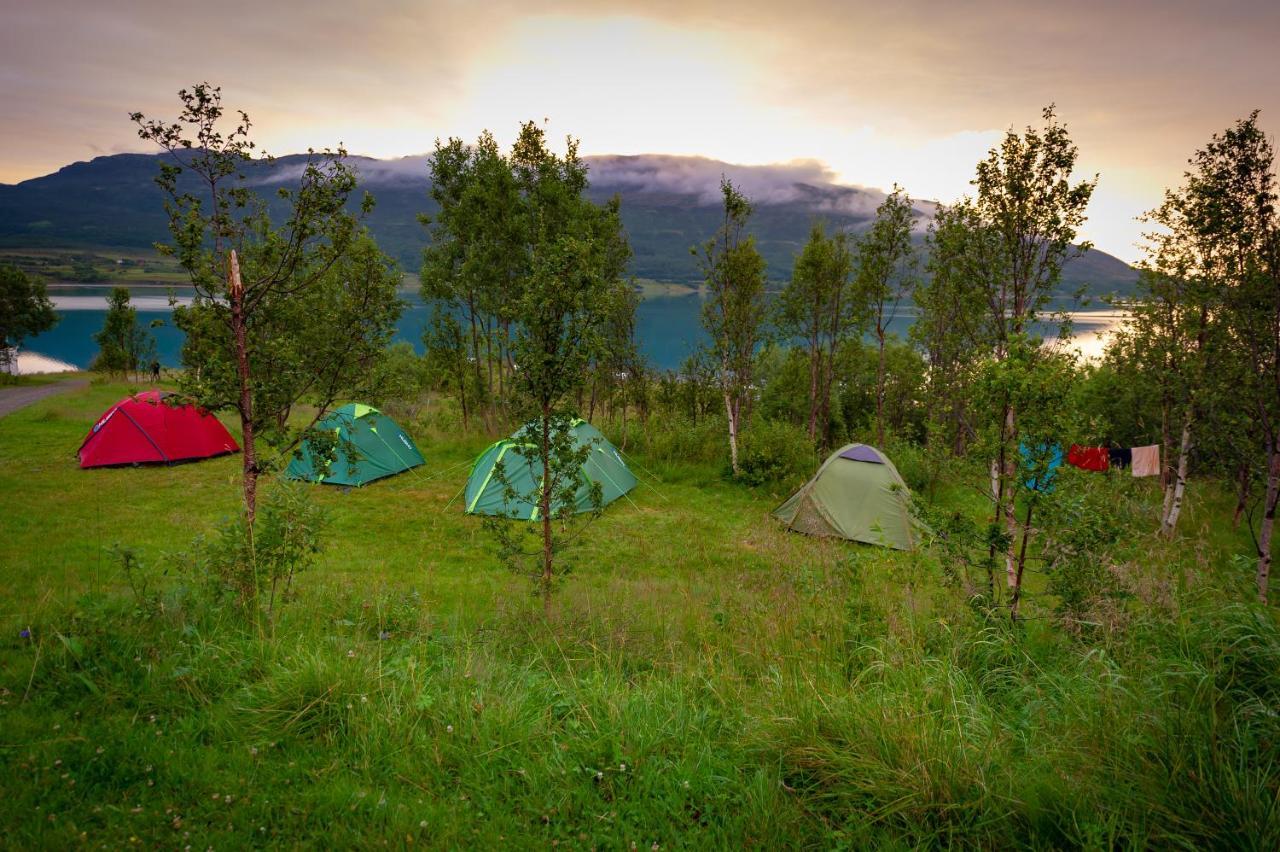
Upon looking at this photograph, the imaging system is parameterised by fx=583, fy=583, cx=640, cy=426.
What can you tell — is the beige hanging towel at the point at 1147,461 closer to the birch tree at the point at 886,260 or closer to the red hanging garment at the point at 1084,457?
the birch tree at the point at 886,260

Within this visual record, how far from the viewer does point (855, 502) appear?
13.9 meters

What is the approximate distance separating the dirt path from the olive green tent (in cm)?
3133

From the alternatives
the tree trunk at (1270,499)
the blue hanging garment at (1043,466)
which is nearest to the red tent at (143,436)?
the blue hanging garment at (1043,466)

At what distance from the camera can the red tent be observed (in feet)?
53.7

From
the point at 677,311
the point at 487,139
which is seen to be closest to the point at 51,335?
the point at 677,311

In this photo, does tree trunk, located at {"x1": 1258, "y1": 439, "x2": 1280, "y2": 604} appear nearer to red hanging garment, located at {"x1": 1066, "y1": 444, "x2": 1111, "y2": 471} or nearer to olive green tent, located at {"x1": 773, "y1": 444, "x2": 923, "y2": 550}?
red hanging garment, located at {"x1": 1066, "y1": 444, "x2": 1111, "y2": 471}

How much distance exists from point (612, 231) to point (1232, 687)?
60.1 feet

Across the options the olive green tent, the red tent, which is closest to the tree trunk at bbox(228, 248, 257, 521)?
the olive green tent

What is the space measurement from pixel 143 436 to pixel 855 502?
1960 centimetres

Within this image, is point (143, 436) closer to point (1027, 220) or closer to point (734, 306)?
point (734, 306)

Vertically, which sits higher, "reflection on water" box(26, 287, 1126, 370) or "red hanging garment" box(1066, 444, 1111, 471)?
"reflection on water" box(26, 287, 1126, 370)

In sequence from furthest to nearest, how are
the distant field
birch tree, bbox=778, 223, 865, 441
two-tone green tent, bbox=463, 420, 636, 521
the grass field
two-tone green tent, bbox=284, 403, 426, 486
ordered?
the distant field < birch tree, bbox=778, 223, 865, 441 < two-tone green tent, bbox=284, 403, 426, 486 < two-tone green tent, bbox=463, 420, 636, 521 < the grass field

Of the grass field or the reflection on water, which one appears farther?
the reflection on water

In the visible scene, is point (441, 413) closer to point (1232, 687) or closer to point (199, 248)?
point (199, 248)
